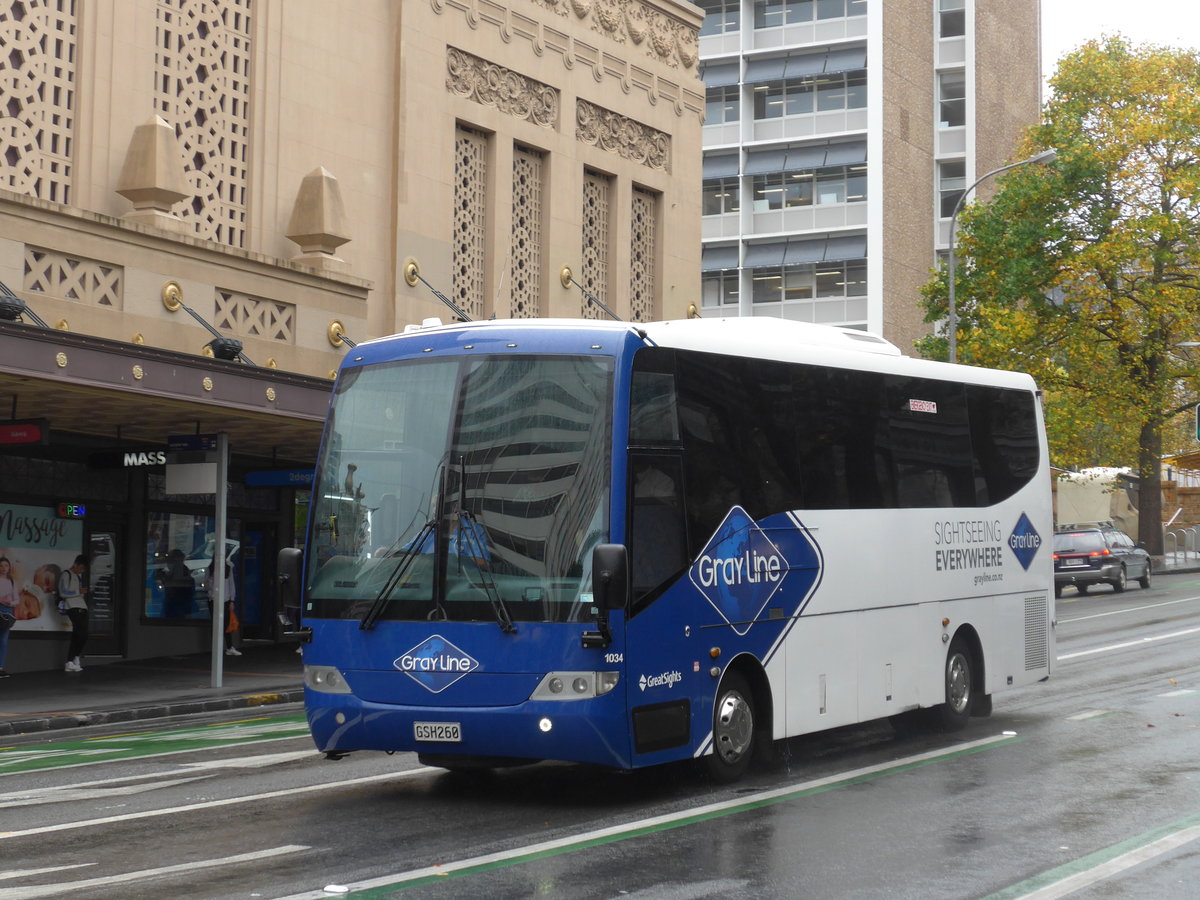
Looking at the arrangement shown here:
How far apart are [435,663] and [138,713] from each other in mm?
9801

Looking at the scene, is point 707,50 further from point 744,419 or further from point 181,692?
point 744,419

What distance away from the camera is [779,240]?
71938mm

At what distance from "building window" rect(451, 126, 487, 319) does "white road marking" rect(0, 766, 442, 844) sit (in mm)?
18255

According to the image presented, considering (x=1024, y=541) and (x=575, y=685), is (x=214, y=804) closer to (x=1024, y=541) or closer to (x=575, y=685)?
(x=575, y=685)

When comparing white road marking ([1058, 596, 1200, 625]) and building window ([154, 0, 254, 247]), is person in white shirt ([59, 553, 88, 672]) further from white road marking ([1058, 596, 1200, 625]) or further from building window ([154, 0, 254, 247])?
white road marking ([1058, 596, 1200, 625])

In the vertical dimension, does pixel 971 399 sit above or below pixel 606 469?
above

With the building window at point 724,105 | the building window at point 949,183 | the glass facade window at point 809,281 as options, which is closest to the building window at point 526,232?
the glass facade window at point 809,281

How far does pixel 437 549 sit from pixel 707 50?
66.8 metres

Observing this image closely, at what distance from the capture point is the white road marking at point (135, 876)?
754cm

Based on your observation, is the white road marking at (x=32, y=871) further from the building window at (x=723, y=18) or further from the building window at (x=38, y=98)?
the building window at (x=723, y=18)

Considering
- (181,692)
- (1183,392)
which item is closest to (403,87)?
(181,692)

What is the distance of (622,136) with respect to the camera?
33969 millimetres

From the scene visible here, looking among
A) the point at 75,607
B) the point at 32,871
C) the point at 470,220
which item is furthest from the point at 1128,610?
the point at 32,871

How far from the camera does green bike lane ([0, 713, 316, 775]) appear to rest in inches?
547
